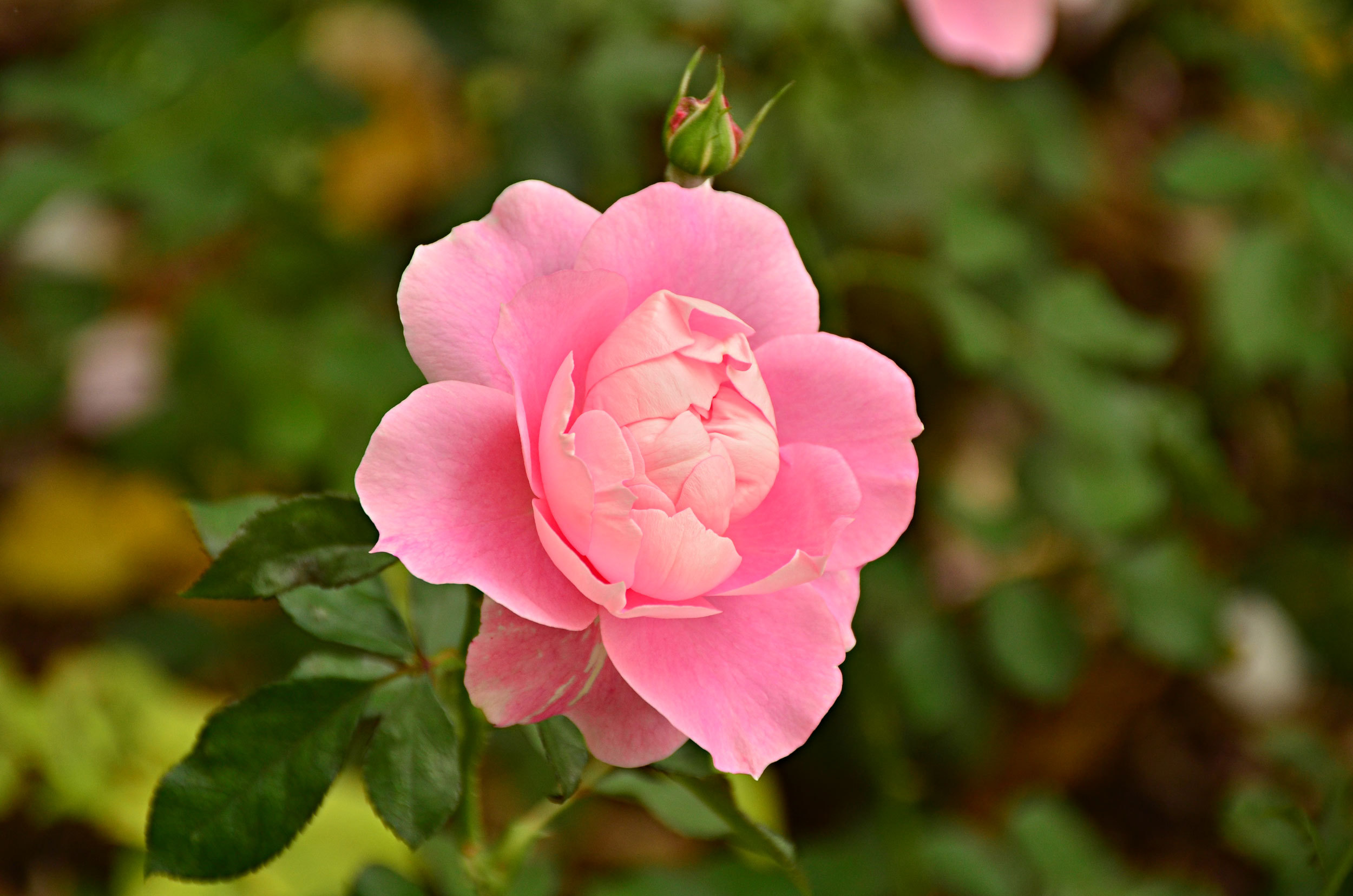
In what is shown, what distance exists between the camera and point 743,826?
23.6 inches

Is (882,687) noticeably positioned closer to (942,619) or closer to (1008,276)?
(942,619)

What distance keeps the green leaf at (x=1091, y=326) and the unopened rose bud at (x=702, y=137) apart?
87 cm

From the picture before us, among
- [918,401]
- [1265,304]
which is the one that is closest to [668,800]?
[1265,304]

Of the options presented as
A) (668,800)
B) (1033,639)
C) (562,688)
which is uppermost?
(562,688)

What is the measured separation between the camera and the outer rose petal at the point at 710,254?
554 millimetres

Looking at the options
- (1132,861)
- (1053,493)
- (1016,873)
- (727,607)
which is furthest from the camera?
(1132,861)

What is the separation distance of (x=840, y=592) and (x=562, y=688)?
0.15 m

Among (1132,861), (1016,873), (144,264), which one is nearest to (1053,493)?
(1016,873)

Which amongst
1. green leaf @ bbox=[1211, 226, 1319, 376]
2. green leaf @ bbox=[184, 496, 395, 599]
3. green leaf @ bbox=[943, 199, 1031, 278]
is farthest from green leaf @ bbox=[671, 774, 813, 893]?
green leaf @ bbox=[1211, 226, 1319, 376]

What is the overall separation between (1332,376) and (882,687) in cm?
75

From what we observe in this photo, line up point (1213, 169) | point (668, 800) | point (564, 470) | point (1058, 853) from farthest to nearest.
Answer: point (1213, 169) < point (1058, 853) < point (668, 800) < point (564, 470)

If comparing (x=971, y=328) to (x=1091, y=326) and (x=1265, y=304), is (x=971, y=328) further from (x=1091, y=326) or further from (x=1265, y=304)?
(x=1265, y=304)

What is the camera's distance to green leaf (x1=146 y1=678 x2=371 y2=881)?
543 millimetres

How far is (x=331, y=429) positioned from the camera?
1.35 m
